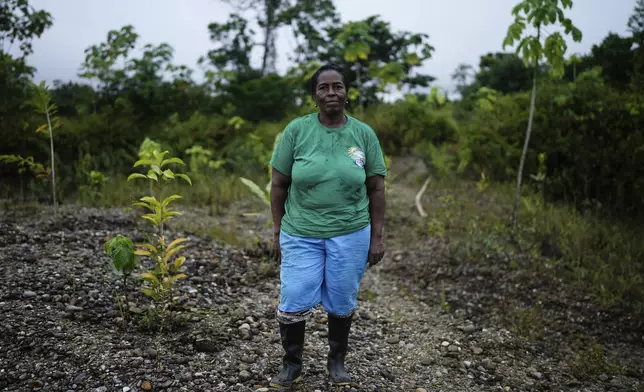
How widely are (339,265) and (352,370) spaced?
0.96m

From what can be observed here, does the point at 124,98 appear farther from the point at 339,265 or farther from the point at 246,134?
the point at 339,265

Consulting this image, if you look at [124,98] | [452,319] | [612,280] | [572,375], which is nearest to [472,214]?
[612,280]

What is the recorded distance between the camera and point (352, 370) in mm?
3396

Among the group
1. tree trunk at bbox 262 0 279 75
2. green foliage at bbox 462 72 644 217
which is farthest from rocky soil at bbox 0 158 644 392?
tree trunk at bbox 262 0 279 75

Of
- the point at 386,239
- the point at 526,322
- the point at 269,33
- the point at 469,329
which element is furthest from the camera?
the point at 269,33

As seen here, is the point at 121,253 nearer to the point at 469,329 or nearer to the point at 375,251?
the point at 375,251

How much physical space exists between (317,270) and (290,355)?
1.86 ft

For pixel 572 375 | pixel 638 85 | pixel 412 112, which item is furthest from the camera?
pixel 412 112

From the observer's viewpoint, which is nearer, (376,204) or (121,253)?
(376,204)

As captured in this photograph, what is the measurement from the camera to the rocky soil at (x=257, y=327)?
302 centimetres

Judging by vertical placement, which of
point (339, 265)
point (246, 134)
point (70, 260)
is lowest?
point (70, 260)

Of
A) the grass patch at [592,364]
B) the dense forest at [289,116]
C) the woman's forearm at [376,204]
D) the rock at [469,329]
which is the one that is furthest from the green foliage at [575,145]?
the woman's forearm at [376,204]

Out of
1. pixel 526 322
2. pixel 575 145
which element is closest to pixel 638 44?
pixel 575 145

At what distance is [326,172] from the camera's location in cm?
276
